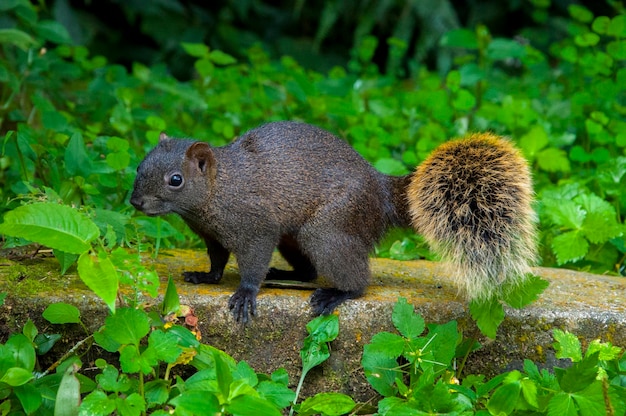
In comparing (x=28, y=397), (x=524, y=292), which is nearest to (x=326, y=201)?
(x=524, y=292)

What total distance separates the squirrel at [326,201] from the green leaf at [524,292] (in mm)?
95

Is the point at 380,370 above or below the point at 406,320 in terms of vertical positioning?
below

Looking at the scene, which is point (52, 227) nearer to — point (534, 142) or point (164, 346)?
point (164, 346)

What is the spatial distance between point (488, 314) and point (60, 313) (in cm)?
134

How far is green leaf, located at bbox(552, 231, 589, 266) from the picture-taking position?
3.69 meters

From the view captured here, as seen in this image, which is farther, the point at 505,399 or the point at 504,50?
the point at 504,50

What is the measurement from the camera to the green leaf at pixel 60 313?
2686 millimetres

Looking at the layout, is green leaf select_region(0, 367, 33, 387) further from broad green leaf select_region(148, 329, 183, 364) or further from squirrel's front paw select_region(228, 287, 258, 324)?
squirrel's front paw select_region(228, 287, 258, 324)

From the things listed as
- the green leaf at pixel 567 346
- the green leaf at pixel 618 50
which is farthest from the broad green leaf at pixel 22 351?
the green leaf at pixel 618 50

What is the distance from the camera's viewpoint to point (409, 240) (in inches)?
162

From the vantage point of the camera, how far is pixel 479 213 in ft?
9.66

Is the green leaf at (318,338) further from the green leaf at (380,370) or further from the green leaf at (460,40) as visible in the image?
the green leaf at (460,40)

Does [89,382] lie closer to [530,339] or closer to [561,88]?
[530,339]

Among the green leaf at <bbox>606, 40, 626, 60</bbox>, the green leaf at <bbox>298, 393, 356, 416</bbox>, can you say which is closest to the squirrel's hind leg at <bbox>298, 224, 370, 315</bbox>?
the green leaf at <bbox>298, 393, 356, 416</bbox>
